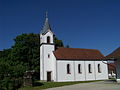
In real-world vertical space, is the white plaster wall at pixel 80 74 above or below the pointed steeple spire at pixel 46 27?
below

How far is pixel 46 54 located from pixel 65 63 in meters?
4.72

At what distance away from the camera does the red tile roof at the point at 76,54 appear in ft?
132

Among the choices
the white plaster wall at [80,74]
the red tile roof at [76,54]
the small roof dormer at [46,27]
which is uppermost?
the small roof dormer at [46,27]

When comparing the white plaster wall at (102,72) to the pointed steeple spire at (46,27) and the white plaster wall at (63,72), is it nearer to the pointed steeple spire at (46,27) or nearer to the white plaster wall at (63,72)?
the white plaster wall at (63,72)

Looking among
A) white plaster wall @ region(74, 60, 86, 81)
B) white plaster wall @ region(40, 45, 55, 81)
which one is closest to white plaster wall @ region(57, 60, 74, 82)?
white plaster wall @ region(74, 60, 86, 81)

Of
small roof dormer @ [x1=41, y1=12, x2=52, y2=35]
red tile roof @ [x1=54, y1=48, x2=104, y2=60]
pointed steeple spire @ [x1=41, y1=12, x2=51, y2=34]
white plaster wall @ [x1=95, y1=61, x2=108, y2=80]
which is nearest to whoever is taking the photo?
red tile roof @ [x1=54, y1=48, x2=104, y2=60]

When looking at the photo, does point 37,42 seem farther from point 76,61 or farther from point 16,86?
point 16,86

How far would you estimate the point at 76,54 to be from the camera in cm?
4247

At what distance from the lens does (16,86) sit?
2408cm

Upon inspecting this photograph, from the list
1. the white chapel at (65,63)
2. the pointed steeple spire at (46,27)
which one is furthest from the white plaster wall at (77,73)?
the pointed steeple spire at (46,27)

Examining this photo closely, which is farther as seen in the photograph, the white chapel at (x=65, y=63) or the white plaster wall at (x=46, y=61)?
the white plaster wall at (x=46, y=61)

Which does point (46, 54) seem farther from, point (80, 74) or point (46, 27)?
point (80, 74)

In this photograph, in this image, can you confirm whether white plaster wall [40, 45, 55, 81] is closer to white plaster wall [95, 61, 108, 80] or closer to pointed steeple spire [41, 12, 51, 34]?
pointed steeple spire [41, 12, 51, 34]

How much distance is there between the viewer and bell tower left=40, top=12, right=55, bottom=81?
39.3 m
